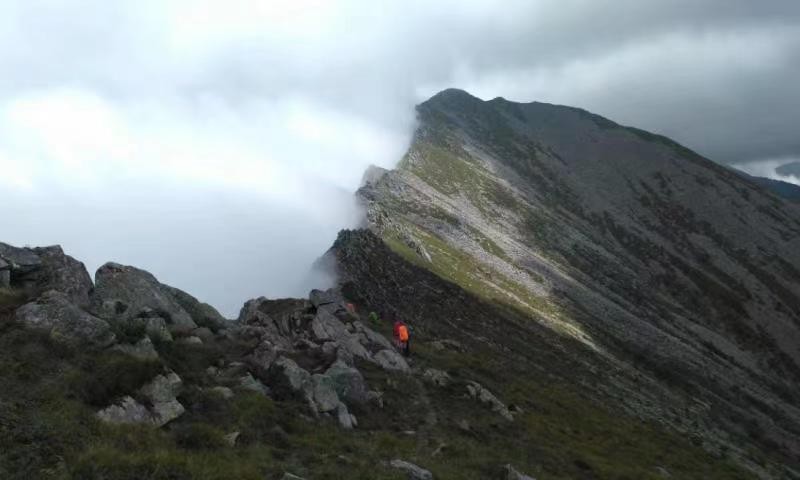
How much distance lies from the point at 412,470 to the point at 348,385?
28.0 feet

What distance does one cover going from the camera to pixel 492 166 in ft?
649

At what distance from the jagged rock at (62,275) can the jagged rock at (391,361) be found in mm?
16962

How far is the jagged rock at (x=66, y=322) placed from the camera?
20969 mm

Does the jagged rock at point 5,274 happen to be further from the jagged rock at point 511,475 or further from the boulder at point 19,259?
the jagged rock at point 511,475

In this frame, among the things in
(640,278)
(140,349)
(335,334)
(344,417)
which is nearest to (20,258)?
(140,349)

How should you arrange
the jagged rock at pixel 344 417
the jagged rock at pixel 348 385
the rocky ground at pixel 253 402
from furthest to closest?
the jagged rock at pixel 348 385 → the jagged rock at pixel 344 417 → the rocky ground at pixel 253 402

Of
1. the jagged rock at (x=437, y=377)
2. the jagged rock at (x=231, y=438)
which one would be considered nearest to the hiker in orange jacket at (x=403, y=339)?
the jagged rock at (x=437, y=377)

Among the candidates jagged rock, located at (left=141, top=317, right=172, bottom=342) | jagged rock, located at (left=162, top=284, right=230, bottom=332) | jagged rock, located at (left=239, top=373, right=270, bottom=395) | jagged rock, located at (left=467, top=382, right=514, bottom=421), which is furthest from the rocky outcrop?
jagged rock, located at (left=467, top=382, right=514, bottom=421)

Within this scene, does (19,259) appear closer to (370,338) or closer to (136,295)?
(136,295)

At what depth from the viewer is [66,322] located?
2139cm

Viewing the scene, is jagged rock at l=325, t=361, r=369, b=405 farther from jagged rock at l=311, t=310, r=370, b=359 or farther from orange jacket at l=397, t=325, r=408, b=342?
orange jacket at l=397, t=325, r=408, b=342

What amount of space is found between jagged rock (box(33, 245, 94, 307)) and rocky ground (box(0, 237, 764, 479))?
3.4 inches

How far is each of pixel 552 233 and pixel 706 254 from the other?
65011mm

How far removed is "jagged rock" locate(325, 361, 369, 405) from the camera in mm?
25859
